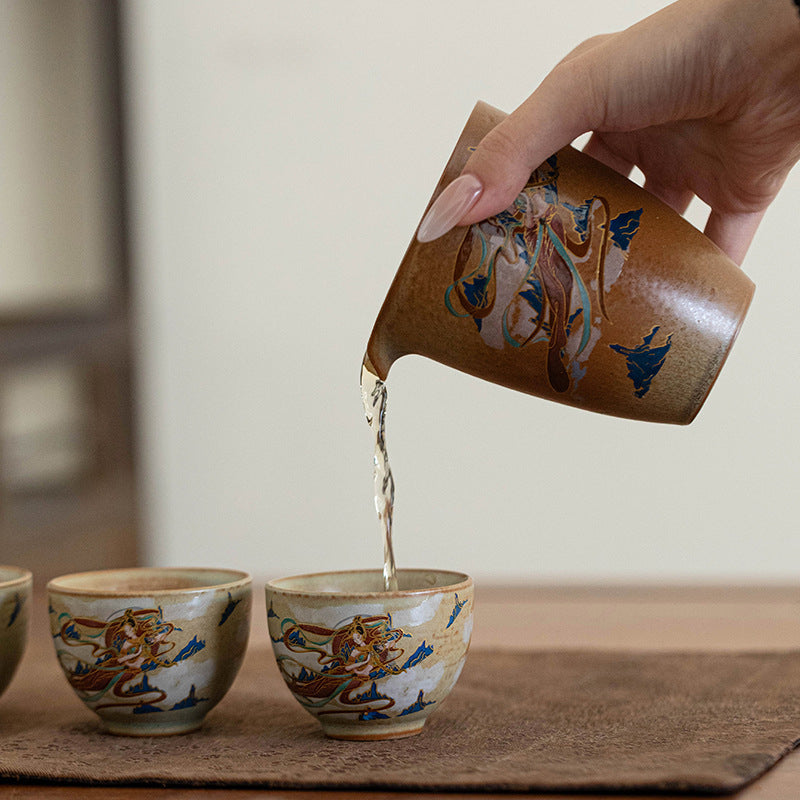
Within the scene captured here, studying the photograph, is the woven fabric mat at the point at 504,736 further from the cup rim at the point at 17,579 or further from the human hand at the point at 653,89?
the human hand at the point at 653,89

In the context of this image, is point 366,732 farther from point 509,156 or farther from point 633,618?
point 633,618

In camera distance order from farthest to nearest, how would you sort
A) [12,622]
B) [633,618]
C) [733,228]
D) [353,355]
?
[353,355] < [633,618] < [733,228] < [12,622]

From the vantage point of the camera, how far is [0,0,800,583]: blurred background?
2250 mm

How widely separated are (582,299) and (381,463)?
0.22 m

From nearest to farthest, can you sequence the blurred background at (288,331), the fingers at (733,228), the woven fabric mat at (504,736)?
the woven fabric mat at (504,736)
the fingers at (733,228)
the blurred background at (288,331)

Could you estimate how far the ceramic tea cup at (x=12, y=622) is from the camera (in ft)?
2.70

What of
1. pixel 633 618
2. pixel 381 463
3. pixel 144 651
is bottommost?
pixel 633 618

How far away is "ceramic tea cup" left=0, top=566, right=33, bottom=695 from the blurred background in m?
1.29

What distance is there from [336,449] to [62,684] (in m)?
1.53

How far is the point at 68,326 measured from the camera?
89.7 inches

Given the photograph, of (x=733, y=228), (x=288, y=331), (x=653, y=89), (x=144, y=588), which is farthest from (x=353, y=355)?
(x=653, y=89)

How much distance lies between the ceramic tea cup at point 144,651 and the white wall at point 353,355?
1.60 metres

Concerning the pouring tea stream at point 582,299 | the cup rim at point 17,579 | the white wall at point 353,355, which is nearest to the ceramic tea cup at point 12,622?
the cup rim at point 17,579

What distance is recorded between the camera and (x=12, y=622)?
829 millimetres
